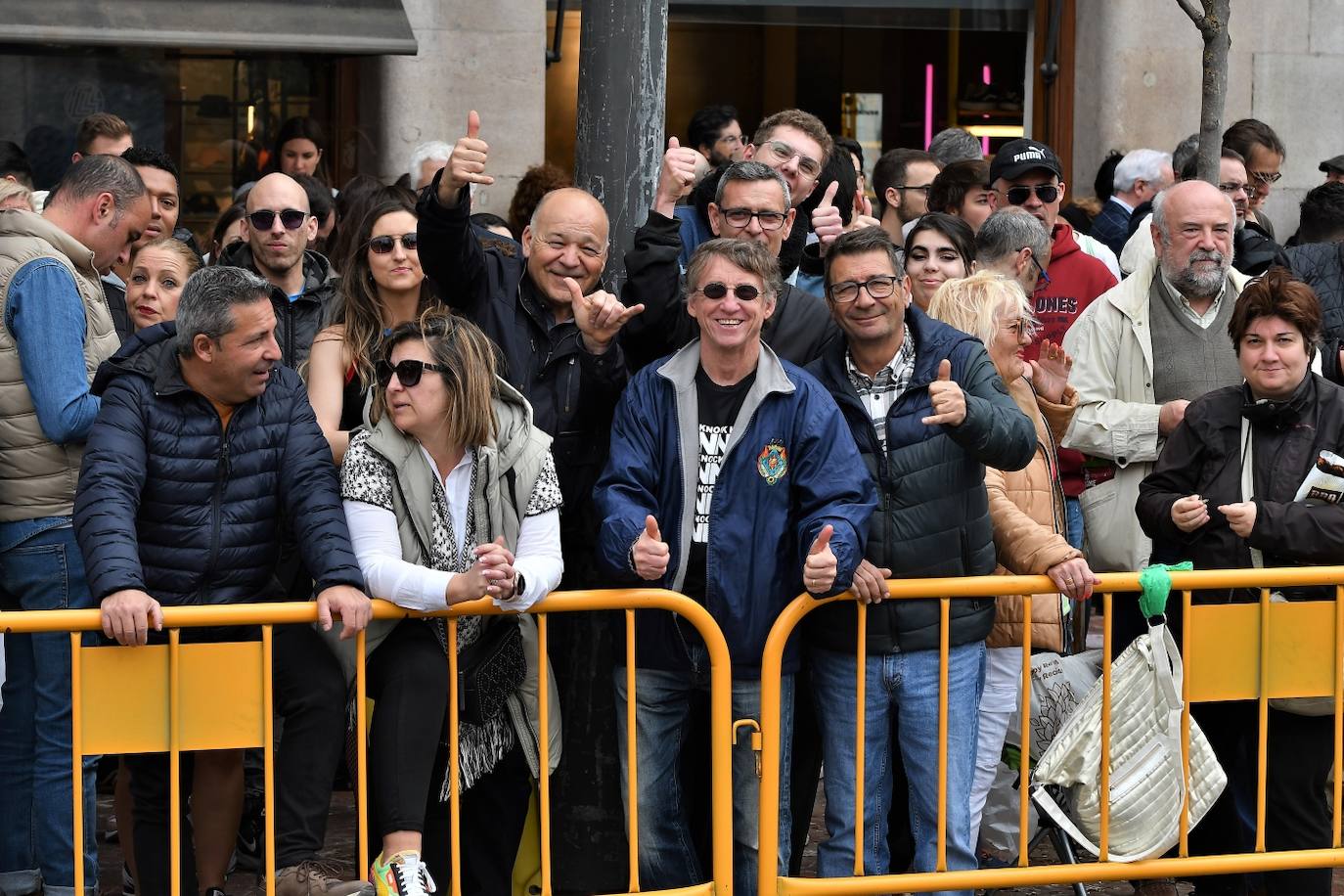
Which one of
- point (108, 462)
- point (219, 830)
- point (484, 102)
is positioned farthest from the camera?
point (484, 102)

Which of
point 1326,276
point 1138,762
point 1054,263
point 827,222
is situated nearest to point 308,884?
point 1138,762

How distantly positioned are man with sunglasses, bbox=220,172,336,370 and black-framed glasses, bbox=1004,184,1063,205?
2970 mm

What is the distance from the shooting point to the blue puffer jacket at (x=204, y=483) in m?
4.86

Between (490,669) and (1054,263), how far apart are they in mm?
3494

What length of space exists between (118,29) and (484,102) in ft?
7.50

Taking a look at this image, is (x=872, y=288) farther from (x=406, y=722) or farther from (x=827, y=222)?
(x=406, y=722)

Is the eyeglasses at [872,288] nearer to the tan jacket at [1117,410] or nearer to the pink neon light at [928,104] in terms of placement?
the tan jacket at [1117,410]

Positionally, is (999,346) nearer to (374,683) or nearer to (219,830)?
(374,683)

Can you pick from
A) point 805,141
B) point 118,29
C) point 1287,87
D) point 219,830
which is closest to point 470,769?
point 219,830

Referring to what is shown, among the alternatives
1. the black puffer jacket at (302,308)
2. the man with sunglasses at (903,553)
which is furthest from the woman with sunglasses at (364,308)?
the man with sunglasses at (903,553)

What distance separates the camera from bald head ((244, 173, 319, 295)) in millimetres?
6383

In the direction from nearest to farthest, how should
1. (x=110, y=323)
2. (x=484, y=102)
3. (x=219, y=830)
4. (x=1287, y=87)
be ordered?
(x=219, y=830), (x=110, y=323), (x=484, y=102), (x=1287, y=87)

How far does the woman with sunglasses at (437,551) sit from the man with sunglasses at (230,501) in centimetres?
14

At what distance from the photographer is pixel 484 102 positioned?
11.2m
